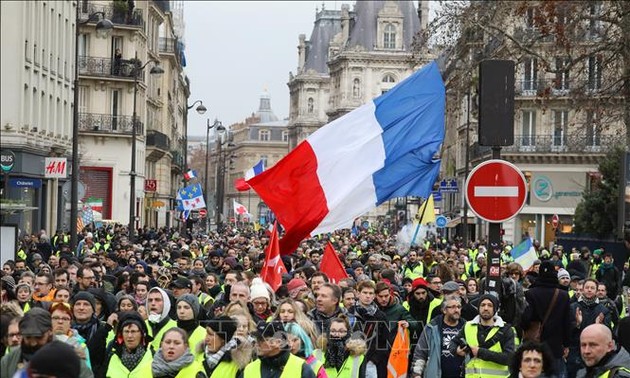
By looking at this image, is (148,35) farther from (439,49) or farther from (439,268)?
(439,268)

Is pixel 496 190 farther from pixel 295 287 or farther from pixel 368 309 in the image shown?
pixel 295 287

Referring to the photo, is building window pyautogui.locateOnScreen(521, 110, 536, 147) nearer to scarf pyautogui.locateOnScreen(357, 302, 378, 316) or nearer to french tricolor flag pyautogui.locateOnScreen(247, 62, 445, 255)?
french tricolor flag pyautogui.locateOnScreen(247, 62, 445, 255)

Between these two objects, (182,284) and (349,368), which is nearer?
(349,368)

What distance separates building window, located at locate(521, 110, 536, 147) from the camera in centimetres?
7469

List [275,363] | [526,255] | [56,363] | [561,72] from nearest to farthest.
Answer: [56,363], [275,363], [526,255], [561,72]

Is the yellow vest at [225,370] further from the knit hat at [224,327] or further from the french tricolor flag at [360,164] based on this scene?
the french tricolor flag at [360,164]

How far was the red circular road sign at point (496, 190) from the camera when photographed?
39.9 ft

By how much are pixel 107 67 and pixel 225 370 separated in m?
60.1

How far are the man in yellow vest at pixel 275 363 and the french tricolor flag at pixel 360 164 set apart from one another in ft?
18.7

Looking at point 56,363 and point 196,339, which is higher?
point 56,363

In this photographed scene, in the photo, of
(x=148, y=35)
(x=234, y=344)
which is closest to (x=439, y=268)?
(x=234, y=344)

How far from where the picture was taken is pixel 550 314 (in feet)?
45.2

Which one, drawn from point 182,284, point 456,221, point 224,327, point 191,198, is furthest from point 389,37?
point 224,327

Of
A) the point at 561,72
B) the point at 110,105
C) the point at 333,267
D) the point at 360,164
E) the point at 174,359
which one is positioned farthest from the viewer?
the point at 110,105
